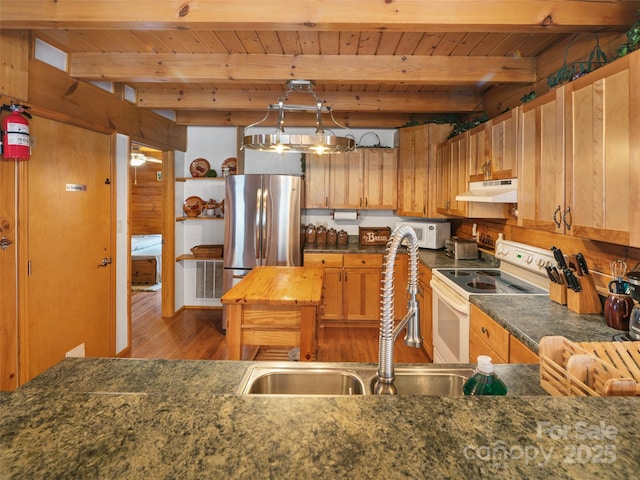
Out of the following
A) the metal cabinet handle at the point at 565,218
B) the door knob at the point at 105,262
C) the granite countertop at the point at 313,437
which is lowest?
the granite countertop at the point at 313,437

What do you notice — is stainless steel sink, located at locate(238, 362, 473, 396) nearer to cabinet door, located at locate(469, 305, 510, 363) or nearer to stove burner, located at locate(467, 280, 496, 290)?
cabinet door, located at locate(469, 305, 510, 363)

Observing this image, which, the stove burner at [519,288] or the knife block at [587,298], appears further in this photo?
the stove burner at [519,288]

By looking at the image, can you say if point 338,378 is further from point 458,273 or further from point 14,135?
point 14,135

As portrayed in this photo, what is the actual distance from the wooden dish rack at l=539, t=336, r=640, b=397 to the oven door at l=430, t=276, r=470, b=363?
133cm

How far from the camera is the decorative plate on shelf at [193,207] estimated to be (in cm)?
507

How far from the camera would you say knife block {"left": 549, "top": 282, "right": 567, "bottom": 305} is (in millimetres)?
2201

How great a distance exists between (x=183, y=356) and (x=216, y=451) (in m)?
3.37

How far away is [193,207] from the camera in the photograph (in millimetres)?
5074

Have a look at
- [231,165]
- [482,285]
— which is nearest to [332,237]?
[231,165]

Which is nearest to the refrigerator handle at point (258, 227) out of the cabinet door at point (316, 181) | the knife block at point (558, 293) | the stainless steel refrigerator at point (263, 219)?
the stainless steel refrigerator at point (263, 219)

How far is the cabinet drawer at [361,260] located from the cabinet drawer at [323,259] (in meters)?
0.10

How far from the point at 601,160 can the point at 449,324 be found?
1.55 m

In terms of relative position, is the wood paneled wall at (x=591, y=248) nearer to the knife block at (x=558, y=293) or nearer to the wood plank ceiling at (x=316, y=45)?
the knife block at (x=558, y=293)

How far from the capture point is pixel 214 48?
2.87 meters
